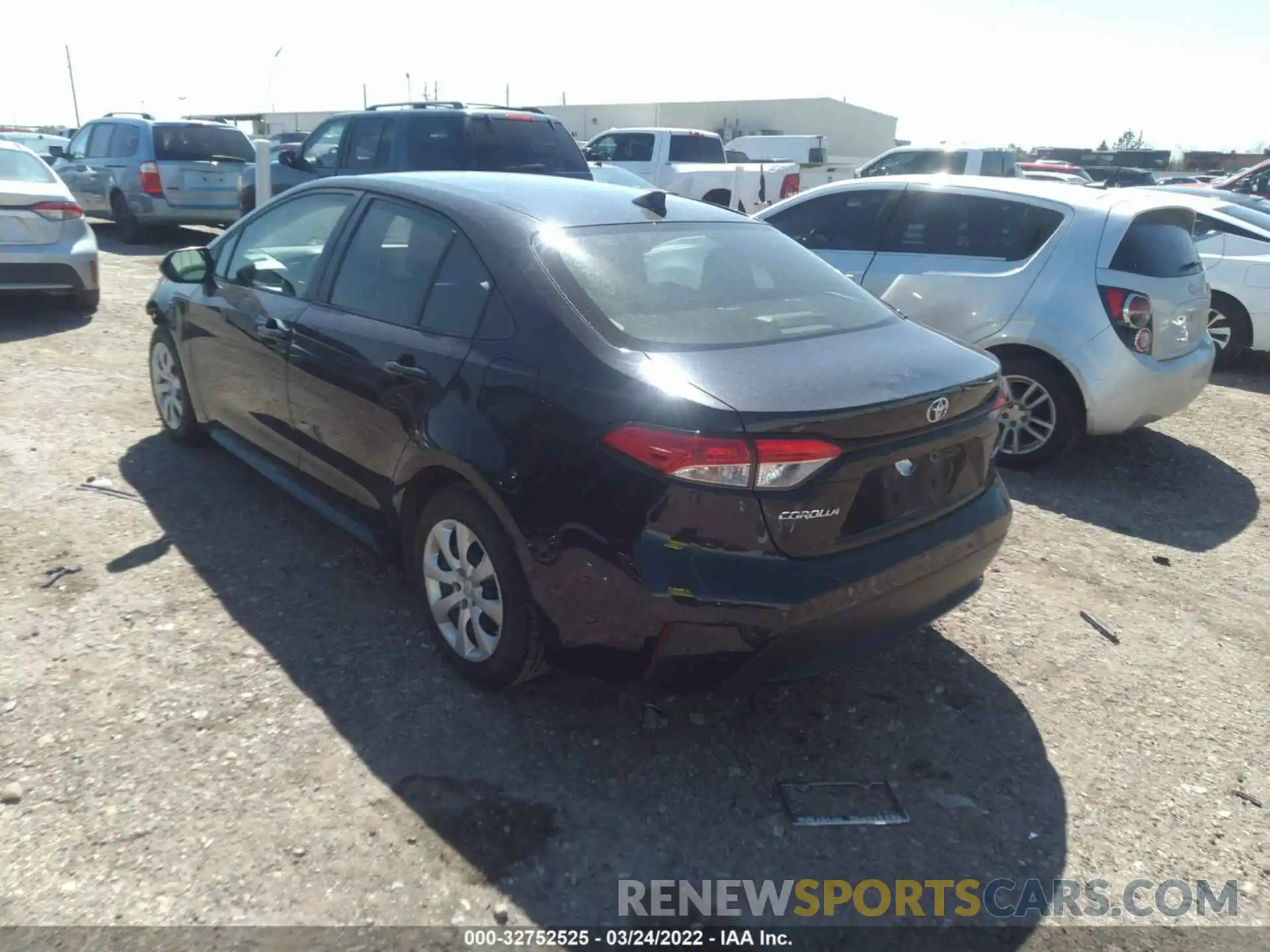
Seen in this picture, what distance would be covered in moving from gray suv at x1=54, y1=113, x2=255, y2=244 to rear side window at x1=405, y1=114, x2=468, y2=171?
5.16 meters

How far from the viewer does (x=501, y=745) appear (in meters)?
3.06

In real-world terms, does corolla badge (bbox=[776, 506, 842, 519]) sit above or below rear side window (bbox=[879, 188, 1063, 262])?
below

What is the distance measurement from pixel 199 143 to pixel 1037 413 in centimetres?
1247

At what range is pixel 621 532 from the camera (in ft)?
8.70

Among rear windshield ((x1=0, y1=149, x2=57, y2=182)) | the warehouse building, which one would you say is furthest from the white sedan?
the warehouse building

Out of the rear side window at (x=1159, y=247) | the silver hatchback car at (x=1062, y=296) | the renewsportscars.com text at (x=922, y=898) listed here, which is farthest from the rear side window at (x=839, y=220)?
the renewsportscars.com text at (x=922, y=898)

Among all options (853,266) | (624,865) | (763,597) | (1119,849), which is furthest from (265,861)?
(853,266)

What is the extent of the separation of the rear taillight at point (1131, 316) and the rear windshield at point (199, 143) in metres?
12.0

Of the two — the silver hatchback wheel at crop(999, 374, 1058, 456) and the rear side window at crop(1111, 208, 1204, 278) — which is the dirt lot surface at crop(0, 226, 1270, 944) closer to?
the silver hatchback wheel at crop(999, 374, 1058, 456)

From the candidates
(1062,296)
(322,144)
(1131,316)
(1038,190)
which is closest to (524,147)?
(322,144)

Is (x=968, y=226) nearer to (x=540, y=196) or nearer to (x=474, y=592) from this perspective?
(x=540, y=196)

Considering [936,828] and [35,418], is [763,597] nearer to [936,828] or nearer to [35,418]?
[936,828]

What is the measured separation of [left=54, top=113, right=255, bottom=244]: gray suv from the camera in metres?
13.2

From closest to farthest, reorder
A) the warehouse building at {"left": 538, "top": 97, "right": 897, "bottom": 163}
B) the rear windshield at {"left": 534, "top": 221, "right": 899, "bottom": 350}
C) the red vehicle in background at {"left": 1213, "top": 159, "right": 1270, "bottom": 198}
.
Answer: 1. the rear windshield at {"left": 534, "top": 221, "right": 899, "bottom": 350}
2. the red vehicle in background at {"left": 1213, "top": 159, "right": 1270, "bottom": 198}
3. the warehouse building at {"left": 538, "top": 97, "right": 897, "bottom": 163}
